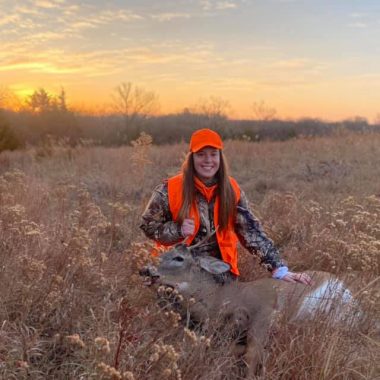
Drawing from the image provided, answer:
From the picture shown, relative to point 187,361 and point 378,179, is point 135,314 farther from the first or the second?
point 378,179

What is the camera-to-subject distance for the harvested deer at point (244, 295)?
368 centimetres

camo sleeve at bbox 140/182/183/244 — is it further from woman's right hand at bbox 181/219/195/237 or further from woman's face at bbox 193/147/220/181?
woman's face at bbox 193/147/220/181

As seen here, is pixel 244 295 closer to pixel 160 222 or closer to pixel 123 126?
pixel 160 222

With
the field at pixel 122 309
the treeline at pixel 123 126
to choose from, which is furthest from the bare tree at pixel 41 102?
the field at pixel 122 309

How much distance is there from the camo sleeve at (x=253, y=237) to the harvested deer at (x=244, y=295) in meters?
0.47

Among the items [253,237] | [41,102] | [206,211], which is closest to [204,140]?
[206,211]

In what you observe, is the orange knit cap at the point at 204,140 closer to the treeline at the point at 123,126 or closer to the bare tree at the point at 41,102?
the treeline at the point at 123,126

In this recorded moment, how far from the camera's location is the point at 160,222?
475cm

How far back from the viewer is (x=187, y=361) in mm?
2982

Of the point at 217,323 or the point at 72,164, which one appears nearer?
the point at 217,323

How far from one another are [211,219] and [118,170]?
7764 mm

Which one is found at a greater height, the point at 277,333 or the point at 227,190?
the point at 227,190

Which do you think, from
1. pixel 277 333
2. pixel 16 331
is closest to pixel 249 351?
pixel 277 333

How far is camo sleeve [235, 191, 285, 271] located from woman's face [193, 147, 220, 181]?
1.24 ft
